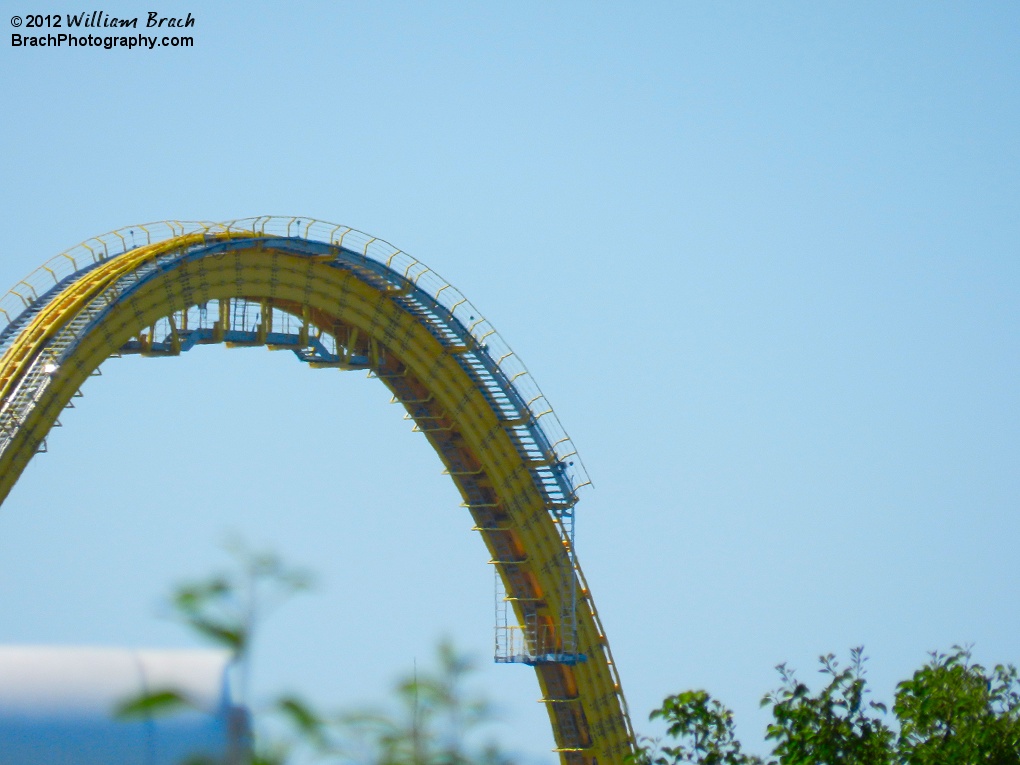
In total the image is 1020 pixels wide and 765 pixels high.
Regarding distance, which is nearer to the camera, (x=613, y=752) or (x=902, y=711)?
(x=902, y=711)

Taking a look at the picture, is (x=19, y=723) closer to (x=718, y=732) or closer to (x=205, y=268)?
(x=718, y=732)

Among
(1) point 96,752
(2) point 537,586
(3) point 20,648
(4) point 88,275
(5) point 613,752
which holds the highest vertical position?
(4) point 88,275

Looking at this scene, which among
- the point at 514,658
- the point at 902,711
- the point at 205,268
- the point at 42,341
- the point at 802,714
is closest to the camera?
the point at 802,714

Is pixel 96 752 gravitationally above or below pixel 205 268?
below

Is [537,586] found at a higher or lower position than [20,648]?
higher

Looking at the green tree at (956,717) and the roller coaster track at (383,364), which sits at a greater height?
the roller coaster track at (383,364)

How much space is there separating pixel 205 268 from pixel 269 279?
2550mm

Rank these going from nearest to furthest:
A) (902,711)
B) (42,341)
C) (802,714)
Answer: (802,714)
(902,711)
(42,341)

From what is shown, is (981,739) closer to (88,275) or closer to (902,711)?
(902,711)

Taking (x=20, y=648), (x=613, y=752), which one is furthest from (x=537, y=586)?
(x=20, y=648)

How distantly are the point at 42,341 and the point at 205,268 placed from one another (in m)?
6.24

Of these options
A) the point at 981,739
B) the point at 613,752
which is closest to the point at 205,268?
the point at 613,752

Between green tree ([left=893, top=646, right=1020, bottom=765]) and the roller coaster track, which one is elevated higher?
the roller coaster track

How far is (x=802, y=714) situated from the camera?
2791 cm
